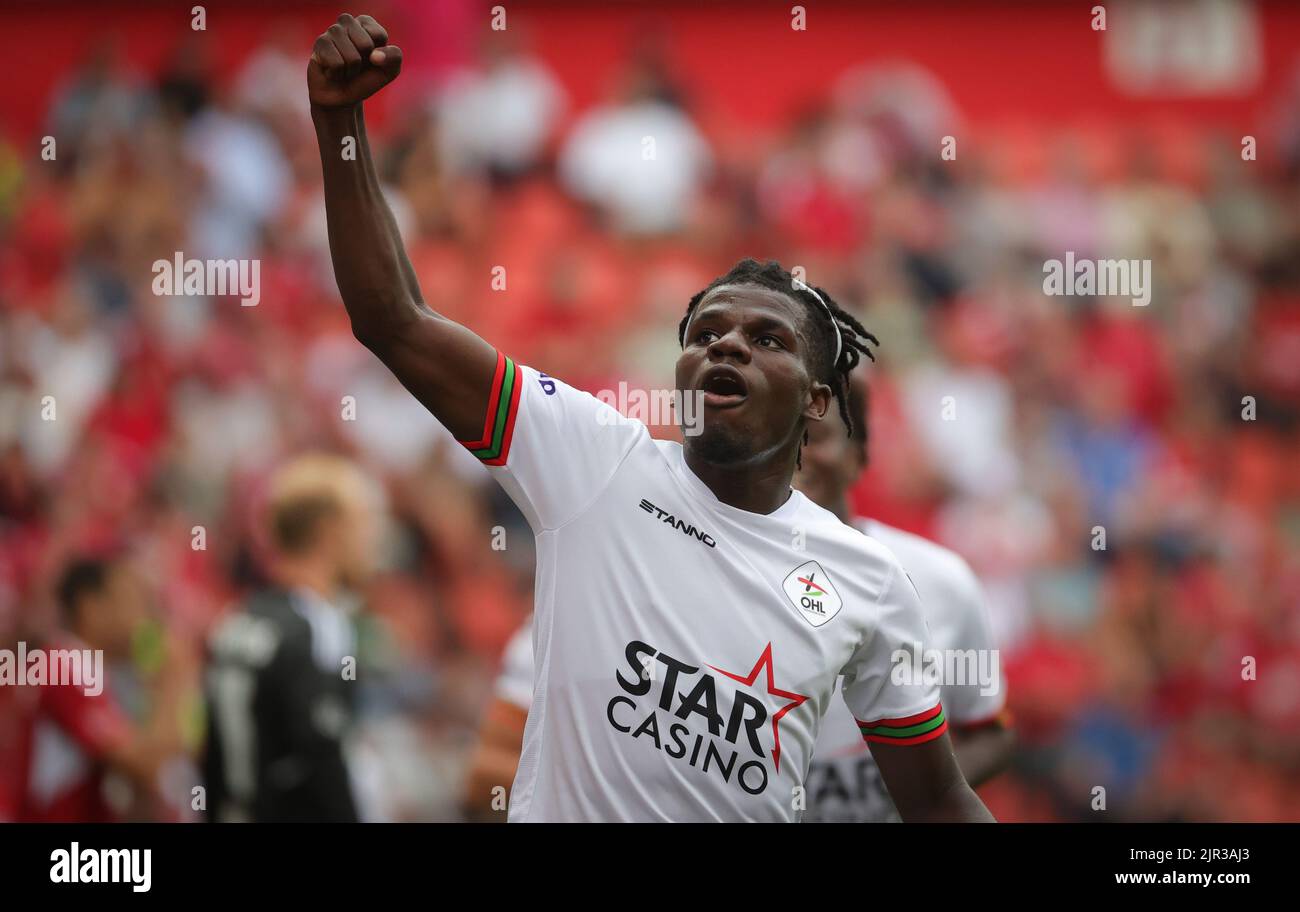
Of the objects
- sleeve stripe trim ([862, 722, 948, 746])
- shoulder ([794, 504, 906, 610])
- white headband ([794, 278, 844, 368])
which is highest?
white headband ([794, 278, 844, 368])

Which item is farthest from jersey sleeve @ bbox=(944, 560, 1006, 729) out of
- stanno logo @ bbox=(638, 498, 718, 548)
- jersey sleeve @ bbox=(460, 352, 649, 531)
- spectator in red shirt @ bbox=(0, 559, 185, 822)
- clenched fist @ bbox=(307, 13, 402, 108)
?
spectator in red shirt @ bbox=(0, 559, 185, 822)

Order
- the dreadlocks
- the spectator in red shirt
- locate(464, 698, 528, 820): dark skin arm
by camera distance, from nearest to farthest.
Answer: the dreadlocks < locate(464, 698, 528, 820): dark skin arm < the spectator in red shirt

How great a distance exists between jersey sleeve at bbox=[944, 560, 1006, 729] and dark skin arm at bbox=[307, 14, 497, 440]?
91.1 inches

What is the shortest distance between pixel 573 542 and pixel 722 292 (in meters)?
0.67

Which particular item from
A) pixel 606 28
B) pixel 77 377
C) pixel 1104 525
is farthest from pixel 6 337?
pixel 1104 525

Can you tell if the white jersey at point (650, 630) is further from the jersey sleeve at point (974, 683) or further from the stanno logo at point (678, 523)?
the jersey sleeve at point (974, 683)

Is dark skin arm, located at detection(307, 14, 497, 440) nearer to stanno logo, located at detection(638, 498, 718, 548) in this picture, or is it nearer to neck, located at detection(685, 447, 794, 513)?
stanno logo, located at detection(638, 498, 718, 548)

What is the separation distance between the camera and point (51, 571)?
7.37m

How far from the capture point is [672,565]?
3080 mm

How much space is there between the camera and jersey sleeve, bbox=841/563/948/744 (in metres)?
3.27

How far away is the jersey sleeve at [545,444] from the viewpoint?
2.97 meters

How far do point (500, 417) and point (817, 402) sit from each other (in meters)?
0.83

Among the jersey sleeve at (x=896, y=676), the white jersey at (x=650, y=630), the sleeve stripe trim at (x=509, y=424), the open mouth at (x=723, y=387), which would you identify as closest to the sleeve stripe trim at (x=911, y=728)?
the jersey sleeve at (x=896, y=676)

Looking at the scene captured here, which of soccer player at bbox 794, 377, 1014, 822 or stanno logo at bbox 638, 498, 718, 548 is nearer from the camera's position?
stanno logo at bbox 638, 498, 718, 548
